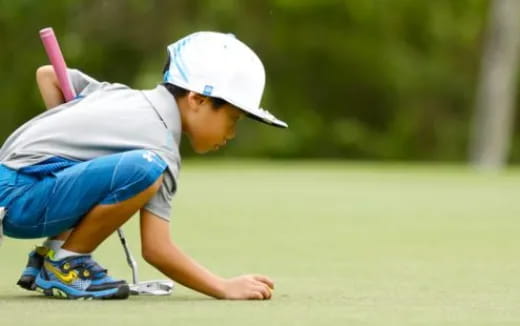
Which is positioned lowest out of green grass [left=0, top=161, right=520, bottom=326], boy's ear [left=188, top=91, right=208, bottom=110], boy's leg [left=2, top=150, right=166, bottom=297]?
green grass [left=0, top=161, right=520, bottom=326]

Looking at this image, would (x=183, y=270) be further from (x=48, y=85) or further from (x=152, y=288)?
(x=48, y=85)

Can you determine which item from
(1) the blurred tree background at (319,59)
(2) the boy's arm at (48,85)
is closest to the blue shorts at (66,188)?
(2) the boy's arm at (48,85)

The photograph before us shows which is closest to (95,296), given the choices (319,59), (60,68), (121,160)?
(121,160)

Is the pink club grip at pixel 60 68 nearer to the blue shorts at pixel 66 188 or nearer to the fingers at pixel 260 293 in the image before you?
the blue shorts at pixel 66 188

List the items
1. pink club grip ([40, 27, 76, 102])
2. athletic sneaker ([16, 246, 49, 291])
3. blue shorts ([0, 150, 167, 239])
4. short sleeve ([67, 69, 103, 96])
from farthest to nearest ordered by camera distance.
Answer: short sleeve ([67, 69, 103, 96]) < pink club grip ([40, 27, 76, 102]) < athletic sneaker ([16, 246, 49, 291]) < blue shorts ([0, 150, 167, 239])

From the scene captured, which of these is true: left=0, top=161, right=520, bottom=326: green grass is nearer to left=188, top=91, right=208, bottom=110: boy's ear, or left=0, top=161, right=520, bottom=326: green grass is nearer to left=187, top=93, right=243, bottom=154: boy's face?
left=187, top=93, right=243, bottom=154: boy's face

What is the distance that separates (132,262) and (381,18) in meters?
32.1

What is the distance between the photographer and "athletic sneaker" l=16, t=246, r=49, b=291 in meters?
5.24

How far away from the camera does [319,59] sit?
37406 millimetres

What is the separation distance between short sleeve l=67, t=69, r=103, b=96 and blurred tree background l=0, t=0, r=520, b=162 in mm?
27223

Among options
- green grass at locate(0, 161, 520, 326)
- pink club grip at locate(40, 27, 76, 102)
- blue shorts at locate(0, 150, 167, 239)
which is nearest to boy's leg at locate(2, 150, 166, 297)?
blue shorts at locate(0, 150, 167, 239)

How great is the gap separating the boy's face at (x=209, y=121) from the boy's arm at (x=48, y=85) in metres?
0.60

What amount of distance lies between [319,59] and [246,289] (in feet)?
107

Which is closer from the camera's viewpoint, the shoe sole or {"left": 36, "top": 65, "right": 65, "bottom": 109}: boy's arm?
the shoe sole
